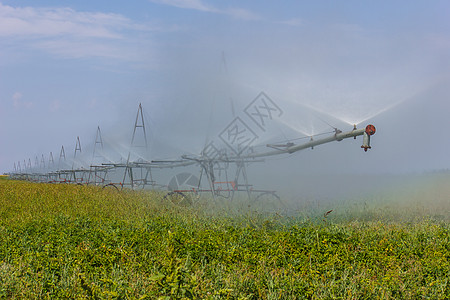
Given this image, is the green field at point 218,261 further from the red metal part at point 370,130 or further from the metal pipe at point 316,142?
the metal pipe at point 316,142

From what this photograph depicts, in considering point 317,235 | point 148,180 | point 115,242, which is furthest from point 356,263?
point 148,180

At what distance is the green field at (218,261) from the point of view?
5504 millimetres

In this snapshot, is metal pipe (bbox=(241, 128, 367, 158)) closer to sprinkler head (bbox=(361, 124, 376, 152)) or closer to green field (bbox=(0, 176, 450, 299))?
sprinkler head (bbox=(361, 124, 376, 152))

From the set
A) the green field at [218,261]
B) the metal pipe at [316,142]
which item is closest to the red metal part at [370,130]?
the metal pipe at [316,142]

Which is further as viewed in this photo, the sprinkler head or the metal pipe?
the metal pipe

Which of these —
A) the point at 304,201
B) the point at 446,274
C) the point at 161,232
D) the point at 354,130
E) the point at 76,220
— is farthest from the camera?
the point at 304,201

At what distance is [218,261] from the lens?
688 cm

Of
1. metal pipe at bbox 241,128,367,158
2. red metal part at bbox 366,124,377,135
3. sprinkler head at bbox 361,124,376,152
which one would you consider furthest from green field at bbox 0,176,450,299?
metal pipe at bbox 241,128,367,158

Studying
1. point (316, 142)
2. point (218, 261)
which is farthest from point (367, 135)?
point (218, 261)

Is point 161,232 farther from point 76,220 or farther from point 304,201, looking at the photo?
point 304,201

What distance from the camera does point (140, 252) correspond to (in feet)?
24.9

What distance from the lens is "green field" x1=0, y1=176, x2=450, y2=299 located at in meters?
5.50

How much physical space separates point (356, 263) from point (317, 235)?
4.10 feet

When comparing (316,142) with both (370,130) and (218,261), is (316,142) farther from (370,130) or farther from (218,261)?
(218,261)
